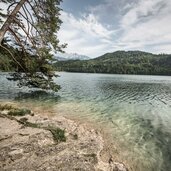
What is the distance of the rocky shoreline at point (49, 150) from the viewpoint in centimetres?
805

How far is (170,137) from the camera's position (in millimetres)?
13875

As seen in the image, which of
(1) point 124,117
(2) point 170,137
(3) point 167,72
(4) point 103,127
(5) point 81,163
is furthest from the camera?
(3) point 167,72

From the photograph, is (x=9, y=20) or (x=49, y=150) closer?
(x=49, y=150)

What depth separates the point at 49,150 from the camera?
9.45 m

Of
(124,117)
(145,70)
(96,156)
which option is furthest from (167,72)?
(96,156)

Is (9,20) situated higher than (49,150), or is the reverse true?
(9,20)

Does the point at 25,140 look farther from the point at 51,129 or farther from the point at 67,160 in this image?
the point at 67,160

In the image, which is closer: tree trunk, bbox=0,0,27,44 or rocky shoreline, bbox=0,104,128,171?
Result: rocky shoreline, bbox=0,104,128,171

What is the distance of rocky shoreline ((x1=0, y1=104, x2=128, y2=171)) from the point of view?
805cm

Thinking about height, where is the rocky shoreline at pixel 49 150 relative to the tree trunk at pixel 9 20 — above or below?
below

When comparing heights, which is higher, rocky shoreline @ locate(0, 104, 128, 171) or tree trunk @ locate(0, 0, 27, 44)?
tree trunk @ locate(0, 0, 27, 44)

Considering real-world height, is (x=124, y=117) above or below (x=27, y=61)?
below

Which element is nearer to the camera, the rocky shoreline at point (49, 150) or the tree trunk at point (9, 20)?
the rocky shoreline at point (49, 150)

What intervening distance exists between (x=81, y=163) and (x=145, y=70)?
18871 cm
